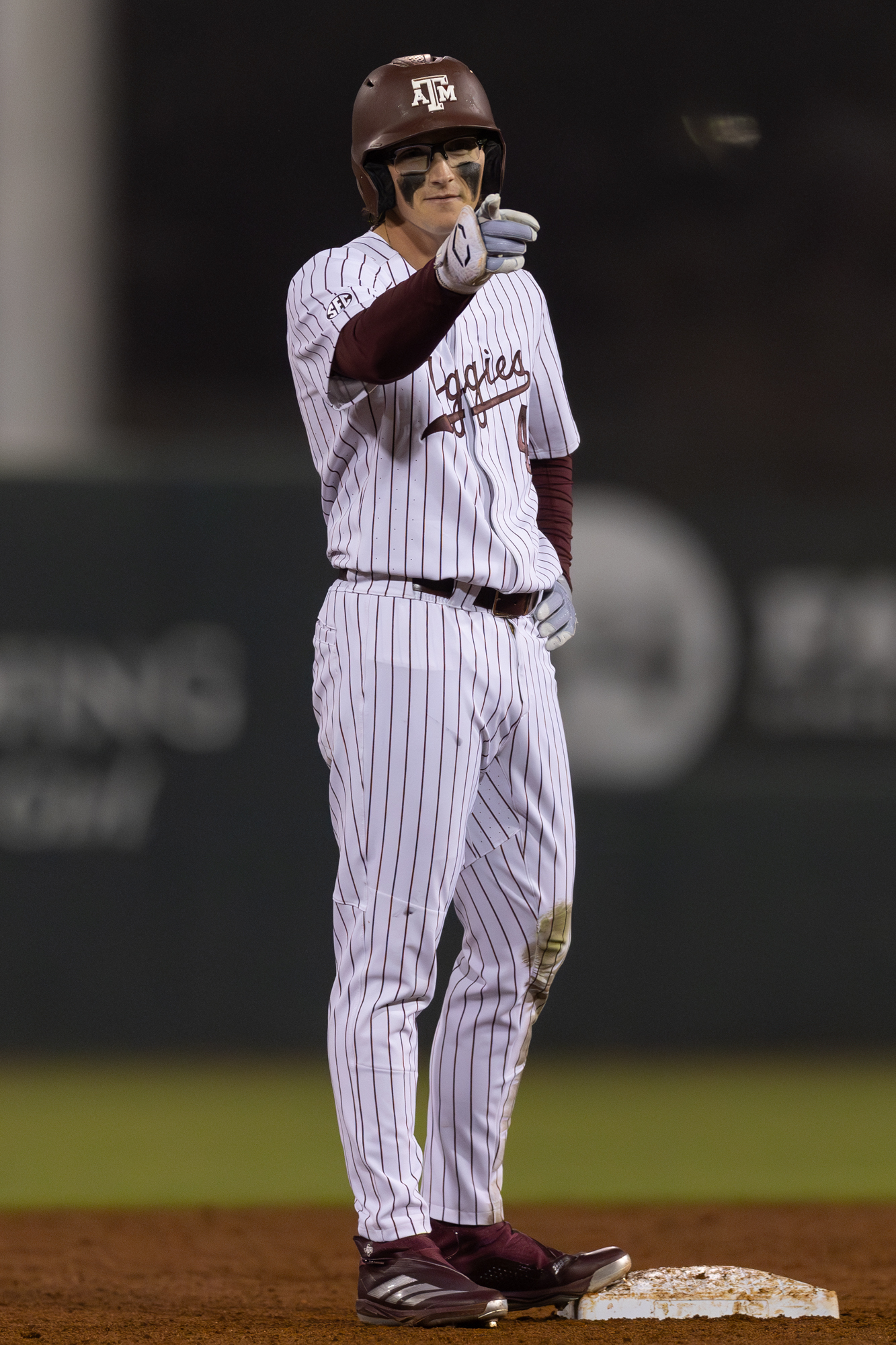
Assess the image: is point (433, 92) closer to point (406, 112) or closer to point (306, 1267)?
point (406, 112)

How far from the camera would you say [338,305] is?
8.82 feet

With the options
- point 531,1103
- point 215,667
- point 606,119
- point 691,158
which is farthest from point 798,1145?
point 606,119

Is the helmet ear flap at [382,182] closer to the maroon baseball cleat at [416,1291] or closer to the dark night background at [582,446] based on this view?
the maroon baseball cleat at [416,1291]

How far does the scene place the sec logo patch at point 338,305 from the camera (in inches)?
105

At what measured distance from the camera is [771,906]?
5988mm

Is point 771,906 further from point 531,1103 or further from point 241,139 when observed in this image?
point 241,139

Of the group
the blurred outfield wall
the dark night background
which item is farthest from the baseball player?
the dark night background

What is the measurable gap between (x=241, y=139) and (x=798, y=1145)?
5.88 metres

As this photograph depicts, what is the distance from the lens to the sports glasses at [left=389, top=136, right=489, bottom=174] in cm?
276

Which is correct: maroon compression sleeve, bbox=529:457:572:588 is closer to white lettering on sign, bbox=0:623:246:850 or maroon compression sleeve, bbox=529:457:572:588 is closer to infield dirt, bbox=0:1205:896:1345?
infield dirt, bbox=0:1205:896:1345

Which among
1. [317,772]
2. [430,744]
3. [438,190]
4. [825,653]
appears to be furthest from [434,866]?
[825,653]

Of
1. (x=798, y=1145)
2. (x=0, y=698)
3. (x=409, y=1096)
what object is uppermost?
(x=0, y=698)

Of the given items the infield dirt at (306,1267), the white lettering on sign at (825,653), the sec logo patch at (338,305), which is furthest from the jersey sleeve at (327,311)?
the white lettering on sign at (825,653)

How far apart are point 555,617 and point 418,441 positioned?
16.8 inches
